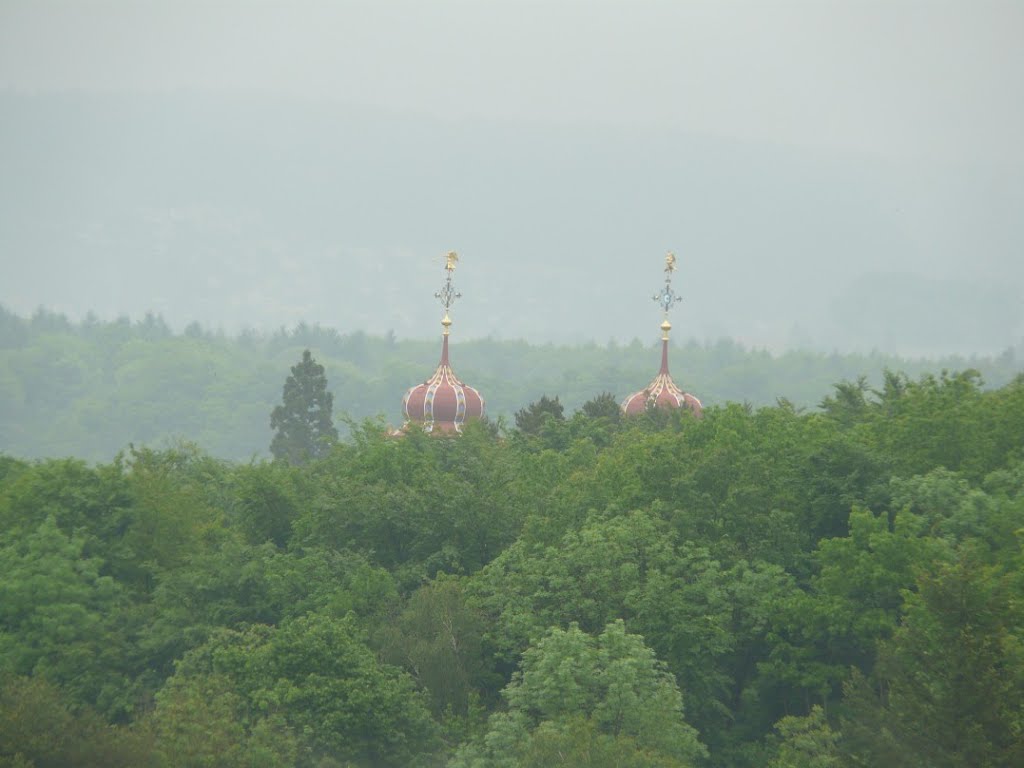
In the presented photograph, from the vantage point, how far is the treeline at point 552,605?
29250 mm

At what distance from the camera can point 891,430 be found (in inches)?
1650

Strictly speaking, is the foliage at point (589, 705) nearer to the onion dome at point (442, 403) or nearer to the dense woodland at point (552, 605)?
the dense woodland at point (552, 605)

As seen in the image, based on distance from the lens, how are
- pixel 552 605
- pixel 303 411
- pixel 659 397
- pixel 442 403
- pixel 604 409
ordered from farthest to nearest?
pixel 303 411 → pixel 659 397 → pixel 604 409 → pixel 442 403 → pixel 552 605

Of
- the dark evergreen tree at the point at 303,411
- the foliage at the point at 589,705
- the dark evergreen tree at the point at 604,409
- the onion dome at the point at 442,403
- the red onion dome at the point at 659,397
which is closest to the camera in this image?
the foliage at the point at 589,705

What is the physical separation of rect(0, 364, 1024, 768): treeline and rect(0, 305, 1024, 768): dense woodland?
0.06 m

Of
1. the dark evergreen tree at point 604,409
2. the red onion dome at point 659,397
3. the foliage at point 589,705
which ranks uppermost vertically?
the red onion dome at point 659,397

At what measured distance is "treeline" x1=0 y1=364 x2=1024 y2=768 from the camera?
96.0ft

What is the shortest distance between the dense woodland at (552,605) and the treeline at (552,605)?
0.06 metres

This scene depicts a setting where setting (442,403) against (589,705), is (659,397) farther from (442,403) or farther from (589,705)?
(589,705)

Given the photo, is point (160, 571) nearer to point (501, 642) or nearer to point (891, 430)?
point (501, 642)

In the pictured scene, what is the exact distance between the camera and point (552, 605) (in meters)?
36.6

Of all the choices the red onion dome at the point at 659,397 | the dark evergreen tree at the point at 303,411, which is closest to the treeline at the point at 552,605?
the red onion dome at the point at 659,397

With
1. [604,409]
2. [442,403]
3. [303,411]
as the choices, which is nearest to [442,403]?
[442,403]

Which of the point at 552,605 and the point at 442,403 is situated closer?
the point at 552,605
